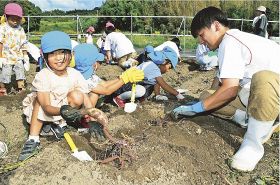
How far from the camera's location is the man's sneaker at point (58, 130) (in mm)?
3197

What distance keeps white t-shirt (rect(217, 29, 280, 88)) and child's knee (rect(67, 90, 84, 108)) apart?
49.4 inches

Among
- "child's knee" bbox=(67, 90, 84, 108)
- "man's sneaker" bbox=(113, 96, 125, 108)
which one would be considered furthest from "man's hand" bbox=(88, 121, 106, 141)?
"man's sneaker" bbox=(113, 96, 125, 108)

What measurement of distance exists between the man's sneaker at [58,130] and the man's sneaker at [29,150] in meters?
0.29

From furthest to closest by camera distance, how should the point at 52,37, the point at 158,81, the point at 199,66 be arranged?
the point at 199,66 < the point at 158,81 < the point at 52,37

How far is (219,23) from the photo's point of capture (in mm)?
2750

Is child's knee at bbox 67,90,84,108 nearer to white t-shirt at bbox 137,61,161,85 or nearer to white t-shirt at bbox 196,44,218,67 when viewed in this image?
white t-shirt at bbox 137,61,161,85

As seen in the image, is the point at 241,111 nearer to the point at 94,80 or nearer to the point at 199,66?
the point at 94,80

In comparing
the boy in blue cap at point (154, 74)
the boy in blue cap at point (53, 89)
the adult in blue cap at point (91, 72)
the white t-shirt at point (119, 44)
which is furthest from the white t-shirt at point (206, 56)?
the boy in blue cap at point (53, 89)

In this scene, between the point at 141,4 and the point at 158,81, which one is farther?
the point at 141,4

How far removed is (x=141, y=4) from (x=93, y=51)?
1991cm

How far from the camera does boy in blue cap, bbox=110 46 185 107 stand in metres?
4.26

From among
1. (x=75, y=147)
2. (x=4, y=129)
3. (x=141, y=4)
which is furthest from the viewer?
(x=141, y=4)

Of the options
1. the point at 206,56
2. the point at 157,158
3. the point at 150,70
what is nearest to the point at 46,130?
the point at 157,158

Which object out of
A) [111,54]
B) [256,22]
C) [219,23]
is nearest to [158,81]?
[219,23]
